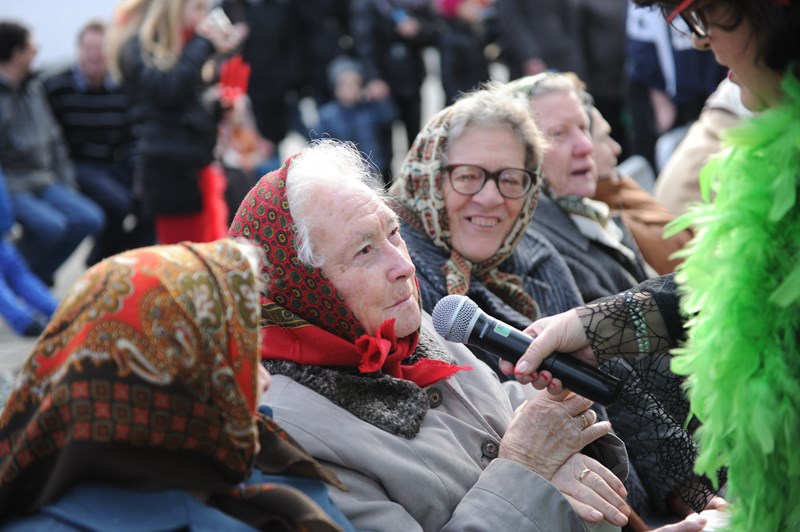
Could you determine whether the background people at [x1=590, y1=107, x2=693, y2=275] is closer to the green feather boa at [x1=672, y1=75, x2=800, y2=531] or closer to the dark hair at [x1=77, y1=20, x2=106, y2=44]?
the green feather boa at [x1=672, y1=75, x2=800, y2=531]

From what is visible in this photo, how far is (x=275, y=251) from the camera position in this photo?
2.78 metres

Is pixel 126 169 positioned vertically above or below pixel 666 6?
below

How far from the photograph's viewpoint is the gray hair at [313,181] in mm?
2791

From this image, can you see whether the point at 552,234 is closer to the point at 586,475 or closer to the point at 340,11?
the point at 586,475

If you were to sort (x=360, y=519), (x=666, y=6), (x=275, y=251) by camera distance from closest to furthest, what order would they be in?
(x=666, y=6)
(x=360, y=519)
(x=275, y=251)

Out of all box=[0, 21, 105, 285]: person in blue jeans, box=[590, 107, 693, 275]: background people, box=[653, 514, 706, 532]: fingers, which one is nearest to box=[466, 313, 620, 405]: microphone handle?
box=[653, 514, 706, 532]: fingers

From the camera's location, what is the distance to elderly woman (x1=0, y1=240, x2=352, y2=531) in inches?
75.2

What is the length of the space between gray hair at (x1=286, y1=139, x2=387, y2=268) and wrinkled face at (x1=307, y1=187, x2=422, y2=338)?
0.6 inches

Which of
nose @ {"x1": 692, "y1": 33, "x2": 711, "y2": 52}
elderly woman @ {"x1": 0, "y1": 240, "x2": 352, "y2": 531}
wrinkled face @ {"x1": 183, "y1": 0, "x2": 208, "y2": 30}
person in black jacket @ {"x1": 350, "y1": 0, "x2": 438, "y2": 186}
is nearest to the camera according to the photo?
elderly woman @ {"x1": 0, "y1": 240, "x2": 352, "y2": 531}

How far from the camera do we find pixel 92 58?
8719 millimetres

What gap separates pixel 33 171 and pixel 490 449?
603 cm

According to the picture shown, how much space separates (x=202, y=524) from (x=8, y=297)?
18.7 ft

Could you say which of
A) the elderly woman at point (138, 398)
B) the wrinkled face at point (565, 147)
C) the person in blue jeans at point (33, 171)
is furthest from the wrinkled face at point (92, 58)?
the elderly woman at point (138, 398)

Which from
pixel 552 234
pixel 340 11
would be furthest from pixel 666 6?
pixel 340 11
